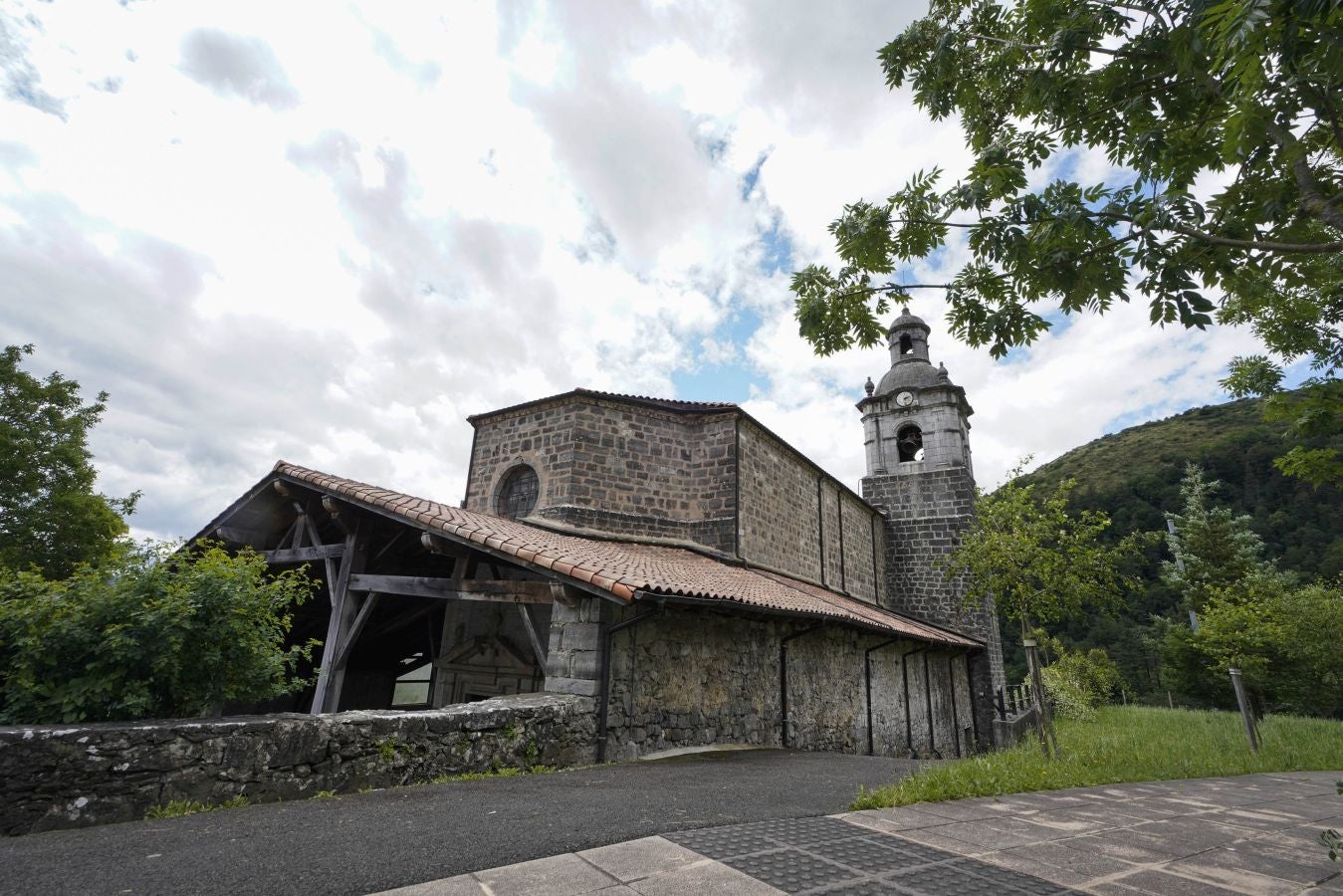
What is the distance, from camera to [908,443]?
22.8m

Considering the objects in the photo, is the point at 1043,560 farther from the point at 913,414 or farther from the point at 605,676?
the point at 913,414

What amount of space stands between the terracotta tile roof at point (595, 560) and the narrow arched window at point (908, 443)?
12.6 metres

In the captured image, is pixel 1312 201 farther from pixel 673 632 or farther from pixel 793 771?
pixel 673 632

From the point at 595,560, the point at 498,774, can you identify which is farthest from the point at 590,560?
the point at 498,774

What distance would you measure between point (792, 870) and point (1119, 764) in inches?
273

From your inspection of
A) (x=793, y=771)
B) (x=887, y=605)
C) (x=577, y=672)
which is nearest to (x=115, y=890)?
(x=577, y=672)

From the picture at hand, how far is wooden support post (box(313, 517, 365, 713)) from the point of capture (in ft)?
28.2

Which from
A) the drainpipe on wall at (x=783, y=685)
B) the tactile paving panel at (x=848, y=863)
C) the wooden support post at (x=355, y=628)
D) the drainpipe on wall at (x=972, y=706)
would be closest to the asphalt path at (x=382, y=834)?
the tactile paving panel at (x=848, y=863)

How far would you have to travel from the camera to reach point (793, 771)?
20.4 ft

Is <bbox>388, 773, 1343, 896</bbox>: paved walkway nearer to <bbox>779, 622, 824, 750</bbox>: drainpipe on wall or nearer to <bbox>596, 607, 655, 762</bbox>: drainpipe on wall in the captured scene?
<bbox>596, 607, 655, 762</bbox>: drainpipe on wall

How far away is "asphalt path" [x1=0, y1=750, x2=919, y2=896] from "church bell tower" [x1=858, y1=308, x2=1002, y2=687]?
670 inches

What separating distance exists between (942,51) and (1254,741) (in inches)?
488

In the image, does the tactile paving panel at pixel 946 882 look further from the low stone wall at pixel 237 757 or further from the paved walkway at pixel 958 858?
the low stone wall at pixel 237 757

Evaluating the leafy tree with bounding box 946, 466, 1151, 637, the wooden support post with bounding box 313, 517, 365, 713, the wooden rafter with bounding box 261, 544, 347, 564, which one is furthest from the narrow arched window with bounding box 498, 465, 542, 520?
the leafy tree with bounding box 946, 466, 1151, 637
